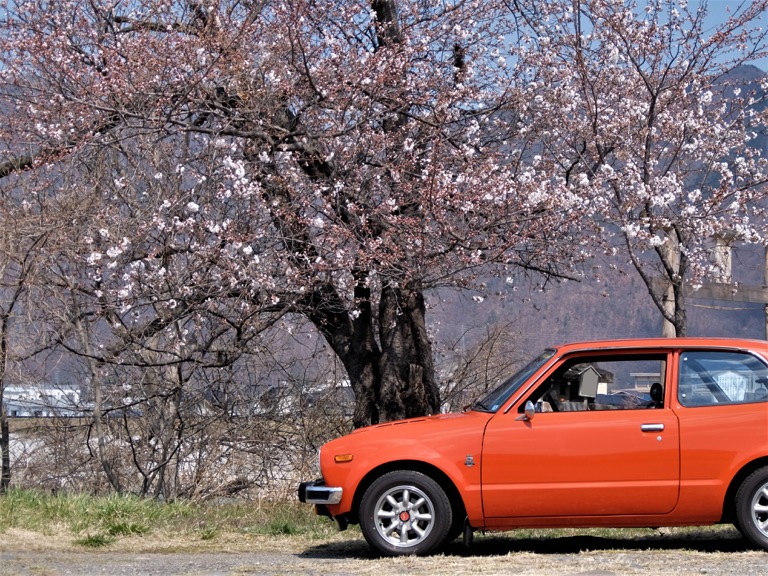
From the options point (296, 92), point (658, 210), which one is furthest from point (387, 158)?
point (658, 210)

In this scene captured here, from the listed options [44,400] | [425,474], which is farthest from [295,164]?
[44,400]

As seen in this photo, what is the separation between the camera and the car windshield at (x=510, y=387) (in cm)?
839

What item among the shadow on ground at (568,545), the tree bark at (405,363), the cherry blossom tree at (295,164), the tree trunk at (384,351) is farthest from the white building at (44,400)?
the shadow on ground at (568,545)

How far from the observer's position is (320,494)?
327 inches

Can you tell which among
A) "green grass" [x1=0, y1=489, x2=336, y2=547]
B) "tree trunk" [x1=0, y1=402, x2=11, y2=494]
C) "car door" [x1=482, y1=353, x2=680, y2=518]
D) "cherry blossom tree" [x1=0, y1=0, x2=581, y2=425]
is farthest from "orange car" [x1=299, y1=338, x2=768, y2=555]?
"tree trunk" [x1=0, y1=402, x2=11, y2=494]

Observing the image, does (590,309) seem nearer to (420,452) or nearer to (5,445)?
(5,445)

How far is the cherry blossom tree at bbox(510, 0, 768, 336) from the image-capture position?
12766 millimetres

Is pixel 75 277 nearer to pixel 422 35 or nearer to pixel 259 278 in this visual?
pixel 259 278

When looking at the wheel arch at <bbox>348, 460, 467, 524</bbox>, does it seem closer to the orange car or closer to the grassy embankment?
the orange car

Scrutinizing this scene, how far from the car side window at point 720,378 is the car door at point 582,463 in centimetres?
25

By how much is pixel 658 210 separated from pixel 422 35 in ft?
12.5

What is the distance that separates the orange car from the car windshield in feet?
0.11

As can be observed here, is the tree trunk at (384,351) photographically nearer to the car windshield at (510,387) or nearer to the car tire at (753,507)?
the car windshield at (510,387)

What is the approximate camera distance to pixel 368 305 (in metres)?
14.5
